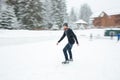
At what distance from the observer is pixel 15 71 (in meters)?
6.39

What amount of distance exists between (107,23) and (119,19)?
13.1 ft

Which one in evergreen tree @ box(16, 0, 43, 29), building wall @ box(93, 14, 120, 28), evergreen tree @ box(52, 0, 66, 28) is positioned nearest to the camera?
evergreen tree @ box(16, 0, 43, 29)

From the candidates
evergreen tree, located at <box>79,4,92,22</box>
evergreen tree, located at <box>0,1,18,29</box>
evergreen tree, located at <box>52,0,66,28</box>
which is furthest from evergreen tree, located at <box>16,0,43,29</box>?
evergreen tree, located at <box>79,4,92,22</box>

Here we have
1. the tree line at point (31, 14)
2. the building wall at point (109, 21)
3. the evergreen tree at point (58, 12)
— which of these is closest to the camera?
the tree line at point (31, 14)

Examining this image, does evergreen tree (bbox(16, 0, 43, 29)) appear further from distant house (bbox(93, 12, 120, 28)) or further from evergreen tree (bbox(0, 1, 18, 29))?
distant house (bbox(93, 12, 120, 28))

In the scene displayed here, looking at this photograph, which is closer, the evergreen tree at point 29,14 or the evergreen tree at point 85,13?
the evergreen tree at point 29,14

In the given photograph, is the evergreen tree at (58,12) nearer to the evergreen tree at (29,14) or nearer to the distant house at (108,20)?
the evergreen tree at (29,14)

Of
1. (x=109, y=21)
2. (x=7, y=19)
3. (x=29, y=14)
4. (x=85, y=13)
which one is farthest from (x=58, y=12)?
(x=85, y=13)

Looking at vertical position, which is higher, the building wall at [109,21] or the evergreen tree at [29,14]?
the evergreen tree at [29,14]

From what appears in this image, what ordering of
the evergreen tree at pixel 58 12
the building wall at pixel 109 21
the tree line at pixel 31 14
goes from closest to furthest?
1. the tree line at pixel 31 14
2. the evergreen tree at pixel 58 12
3. the building wall at pixel 109 21

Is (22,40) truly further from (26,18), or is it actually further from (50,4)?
(50,4)

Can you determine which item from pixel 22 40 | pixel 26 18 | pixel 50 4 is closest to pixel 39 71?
pixel 22 40

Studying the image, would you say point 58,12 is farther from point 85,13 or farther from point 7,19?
point 85,13

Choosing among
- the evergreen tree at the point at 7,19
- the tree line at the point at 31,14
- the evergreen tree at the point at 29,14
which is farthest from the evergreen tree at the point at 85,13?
the evergreen tree at the point at 7,19
